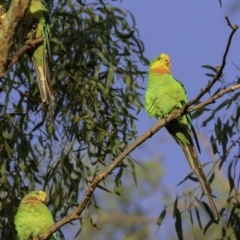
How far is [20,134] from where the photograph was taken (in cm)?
473

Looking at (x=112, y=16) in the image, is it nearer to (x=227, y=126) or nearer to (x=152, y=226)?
(x=227, y=126)

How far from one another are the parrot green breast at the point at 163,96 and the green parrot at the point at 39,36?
1.66ft

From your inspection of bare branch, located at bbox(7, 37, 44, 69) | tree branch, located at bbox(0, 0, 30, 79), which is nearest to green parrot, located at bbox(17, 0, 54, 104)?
bare branch, located at bbox(7, 37, 44, 69)

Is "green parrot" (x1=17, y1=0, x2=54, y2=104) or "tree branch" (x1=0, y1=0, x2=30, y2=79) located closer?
"tree branch" (x1=0, y1=0, x2=30, y2=79)

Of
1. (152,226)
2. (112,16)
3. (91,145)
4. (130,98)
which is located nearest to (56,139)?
(91,145)

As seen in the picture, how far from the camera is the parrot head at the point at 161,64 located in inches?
169

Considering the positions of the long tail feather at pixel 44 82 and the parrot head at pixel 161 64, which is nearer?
the long tail feather at pixel 44 82

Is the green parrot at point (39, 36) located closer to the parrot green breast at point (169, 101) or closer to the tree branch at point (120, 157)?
the parrot green breast at point (169, 101)

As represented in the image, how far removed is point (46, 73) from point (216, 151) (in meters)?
1.22

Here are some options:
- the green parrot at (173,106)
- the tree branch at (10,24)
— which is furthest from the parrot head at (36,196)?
the tree branch at (10,24)

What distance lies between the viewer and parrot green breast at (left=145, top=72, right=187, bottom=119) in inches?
156

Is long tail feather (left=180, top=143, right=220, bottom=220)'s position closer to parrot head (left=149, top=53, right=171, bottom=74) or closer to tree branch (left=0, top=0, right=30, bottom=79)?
parrot head (left=149, top=53, right=171, bottom=74)

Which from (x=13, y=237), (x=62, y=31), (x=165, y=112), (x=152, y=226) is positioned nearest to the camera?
(x=165, y=112)

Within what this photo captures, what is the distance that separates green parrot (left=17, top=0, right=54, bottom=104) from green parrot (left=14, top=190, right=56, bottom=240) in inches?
22.5
